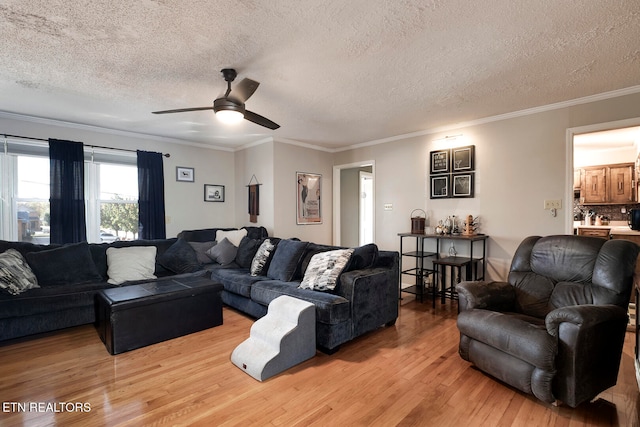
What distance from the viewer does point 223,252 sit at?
183 inches

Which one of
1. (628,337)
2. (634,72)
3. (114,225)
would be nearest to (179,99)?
(114,225)

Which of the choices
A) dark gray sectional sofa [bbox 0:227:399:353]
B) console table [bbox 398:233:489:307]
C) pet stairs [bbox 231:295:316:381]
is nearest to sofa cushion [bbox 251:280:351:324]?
dark gray sectional sofa [bbox 0:227:399:353]

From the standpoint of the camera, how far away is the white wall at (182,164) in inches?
171

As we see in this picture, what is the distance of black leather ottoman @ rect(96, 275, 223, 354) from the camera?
108 inches

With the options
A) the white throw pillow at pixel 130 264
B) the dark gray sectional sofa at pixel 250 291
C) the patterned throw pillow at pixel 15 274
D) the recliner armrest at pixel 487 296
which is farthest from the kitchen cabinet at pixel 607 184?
the patterned throw pillow at pixel 15 274

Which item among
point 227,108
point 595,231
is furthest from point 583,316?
point 595,231

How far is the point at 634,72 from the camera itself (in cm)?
278

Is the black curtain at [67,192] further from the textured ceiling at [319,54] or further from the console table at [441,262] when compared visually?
the console table at [441,262]

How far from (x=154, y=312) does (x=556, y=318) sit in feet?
10.7

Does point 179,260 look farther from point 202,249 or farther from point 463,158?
point 463,158

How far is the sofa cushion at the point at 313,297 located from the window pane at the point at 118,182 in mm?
3023

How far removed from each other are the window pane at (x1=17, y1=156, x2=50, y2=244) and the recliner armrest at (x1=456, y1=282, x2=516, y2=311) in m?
5.29

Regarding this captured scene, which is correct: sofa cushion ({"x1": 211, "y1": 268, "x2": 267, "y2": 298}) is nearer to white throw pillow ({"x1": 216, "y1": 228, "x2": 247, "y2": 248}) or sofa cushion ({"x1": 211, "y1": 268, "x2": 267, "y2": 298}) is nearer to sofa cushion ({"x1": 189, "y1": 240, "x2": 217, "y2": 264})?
sofa cushion ({"x1": 189, "y1": 240, "x2": 217, "y2": 264})

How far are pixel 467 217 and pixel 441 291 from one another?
43.5 inches
